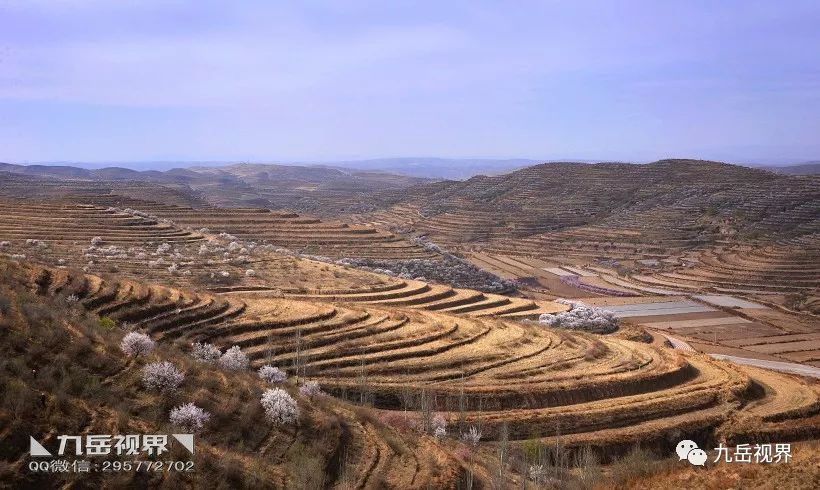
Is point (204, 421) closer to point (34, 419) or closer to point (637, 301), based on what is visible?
point (34, 419)

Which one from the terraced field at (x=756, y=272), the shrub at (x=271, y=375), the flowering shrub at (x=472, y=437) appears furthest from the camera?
the terraced field at (x=756, y=272)

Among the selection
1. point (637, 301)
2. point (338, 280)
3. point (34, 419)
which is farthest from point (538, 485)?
point (637, 301)

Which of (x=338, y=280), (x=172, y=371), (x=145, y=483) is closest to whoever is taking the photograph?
(x=145, y=483)

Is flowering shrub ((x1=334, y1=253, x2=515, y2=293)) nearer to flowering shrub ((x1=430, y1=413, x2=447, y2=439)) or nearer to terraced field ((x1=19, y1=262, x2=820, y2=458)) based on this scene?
terraced field ((x1=19, y1=262, x2=820, y2=458))

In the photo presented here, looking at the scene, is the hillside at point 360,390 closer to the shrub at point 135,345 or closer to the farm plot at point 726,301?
the shrub at point 135,345

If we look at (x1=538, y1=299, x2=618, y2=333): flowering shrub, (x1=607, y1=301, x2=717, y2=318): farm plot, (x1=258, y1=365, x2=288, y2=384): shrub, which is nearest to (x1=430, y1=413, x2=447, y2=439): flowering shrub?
(x1=258, y1=365, x2=288, y2=384): shrub

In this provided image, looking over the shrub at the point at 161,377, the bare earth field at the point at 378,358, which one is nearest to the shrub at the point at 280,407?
the bare earth field at the point at 378,358

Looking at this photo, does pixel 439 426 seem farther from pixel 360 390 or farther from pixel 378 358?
pixel 378 358

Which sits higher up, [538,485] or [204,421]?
[204,421]
